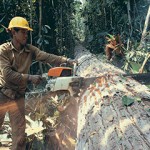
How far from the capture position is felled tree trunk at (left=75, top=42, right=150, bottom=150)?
8.58ft

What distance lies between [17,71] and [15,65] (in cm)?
12

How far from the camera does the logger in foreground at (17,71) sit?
12.5 feet

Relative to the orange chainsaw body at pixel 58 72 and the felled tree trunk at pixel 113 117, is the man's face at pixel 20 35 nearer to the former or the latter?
the orange chainsaw body at pixel 58 72

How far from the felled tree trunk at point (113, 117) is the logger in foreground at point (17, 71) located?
853 mm

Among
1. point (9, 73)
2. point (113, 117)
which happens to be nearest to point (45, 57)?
point (9, 73)

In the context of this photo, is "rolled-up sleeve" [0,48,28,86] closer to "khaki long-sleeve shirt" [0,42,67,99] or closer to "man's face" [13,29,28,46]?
"khaki long-sleeve shirt" [0,42,67,99]

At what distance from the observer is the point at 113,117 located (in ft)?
10.4

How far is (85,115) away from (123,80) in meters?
1.01

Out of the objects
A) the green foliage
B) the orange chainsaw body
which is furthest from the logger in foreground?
the green foliage

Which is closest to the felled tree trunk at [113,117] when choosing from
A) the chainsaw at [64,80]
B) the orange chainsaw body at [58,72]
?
the chainsaw at [64,80]

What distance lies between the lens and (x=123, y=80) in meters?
4.40

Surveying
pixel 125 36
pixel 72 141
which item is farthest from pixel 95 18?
pixel 72 141

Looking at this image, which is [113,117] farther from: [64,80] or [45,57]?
[45,57]

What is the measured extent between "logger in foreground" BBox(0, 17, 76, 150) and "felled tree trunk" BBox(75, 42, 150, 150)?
85 centimetres
